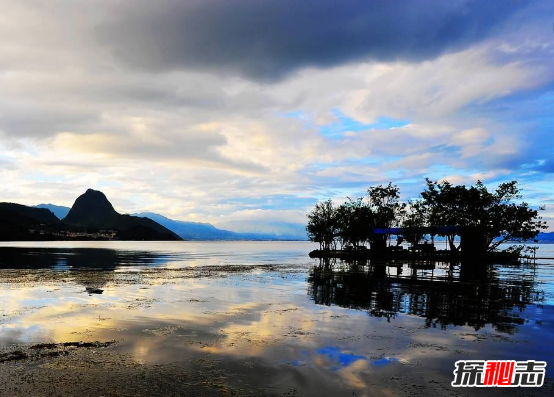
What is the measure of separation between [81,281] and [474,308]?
111ft

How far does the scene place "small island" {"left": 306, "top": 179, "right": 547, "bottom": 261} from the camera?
277 feet

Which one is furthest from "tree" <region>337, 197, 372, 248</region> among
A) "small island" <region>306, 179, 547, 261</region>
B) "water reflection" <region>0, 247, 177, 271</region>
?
"water reflection" <region>0, 247, 177, 271</region>

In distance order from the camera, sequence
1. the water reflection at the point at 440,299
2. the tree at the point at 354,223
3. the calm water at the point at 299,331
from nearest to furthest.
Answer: the calm water at the point at 299,331 → the water reflection at the point at 440,299 → the tree at the point at 354,223

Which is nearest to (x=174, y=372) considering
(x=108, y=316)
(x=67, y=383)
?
(x=67, y=383)

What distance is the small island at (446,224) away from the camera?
84.4 metres

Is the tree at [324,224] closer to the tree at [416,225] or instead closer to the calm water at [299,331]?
the tree at [416,225]

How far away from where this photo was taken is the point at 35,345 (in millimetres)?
15039

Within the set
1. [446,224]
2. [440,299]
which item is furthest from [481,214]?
[440,299]

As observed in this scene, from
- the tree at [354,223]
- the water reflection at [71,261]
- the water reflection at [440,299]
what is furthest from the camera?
→ the tree at [354,223]

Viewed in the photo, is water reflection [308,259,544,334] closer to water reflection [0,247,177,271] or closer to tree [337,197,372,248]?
→ water reflection [0,247,177,271]

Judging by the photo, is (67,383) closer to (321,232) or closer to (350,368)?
(350,368)

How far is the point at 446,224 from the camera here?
93.1 meters

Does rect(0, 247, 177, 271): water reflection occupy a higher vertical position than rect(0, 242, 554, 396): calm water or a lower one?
lower

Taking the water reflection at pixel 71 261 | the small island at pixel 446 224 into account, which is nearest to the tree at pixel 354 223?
the small island at pixel 446 224
